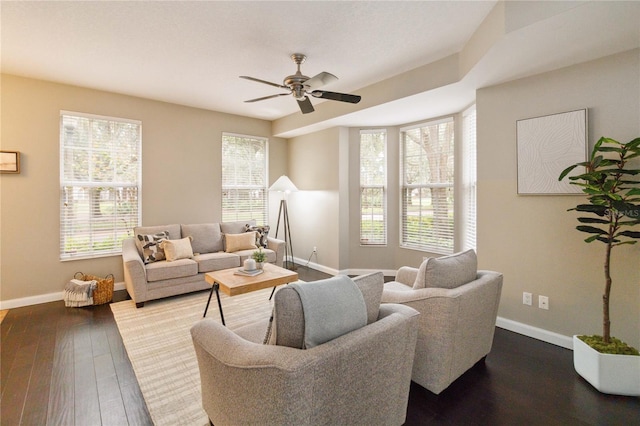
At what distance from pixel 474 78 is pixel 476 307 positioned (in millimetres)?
2303

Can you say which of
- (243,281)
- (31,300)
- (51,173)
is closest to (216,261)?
(243,281)

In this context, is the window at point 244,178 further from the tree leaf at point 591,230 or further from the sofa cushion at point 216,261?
the tree leaf at point 591,230

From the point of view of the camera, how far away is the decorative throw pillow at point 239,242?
4762 millimetres

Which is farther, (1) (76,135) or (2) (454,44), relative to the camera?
(1) (76,135)

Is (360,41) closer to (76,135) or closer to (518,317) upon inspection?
(518,317)

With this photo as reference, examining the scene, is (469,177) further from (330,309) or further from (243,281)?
(330,309)

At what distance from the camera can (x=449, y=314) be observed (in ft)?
6.32

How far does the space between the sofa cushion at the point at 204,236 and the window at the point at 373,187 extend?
2479mm

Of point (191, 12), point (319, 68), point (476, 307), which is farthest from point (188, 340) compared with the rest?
point (319, 68)

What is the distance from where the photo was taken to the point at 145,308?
12.1ft

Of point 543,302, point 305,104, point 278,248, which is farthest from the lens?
point 278,248

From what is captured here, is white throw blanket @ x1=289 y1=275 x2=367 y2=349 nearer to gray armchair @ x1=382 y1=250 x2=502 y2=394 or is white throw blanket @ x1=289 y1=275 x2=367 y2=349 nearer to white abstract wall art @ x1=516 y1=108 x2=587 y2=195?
gray armchair @ x1=382 y1=250 x2=502 y2=394

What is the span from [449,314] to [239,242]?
360 cm

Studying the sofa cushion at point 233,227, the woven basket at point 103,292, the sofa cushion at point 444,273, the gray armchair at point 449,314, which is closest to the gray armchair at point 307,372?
the gray armchair at point 449,314
